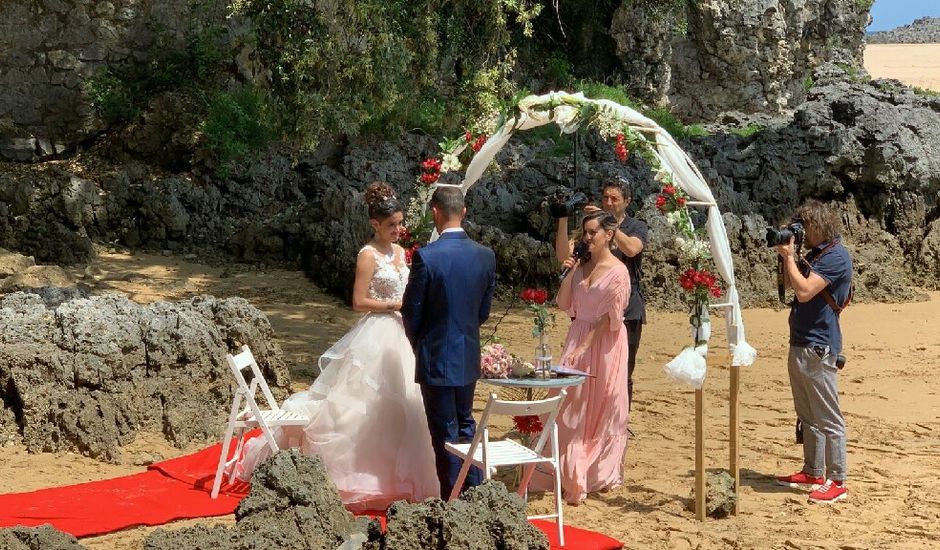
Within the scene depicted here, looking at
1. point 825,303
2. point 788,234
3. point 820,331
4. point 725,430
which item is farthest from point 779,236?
point 725,430

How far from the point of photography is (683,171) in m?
7.52

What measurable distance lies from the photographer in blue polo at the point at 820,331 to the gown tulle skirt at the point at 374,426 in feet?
7.98

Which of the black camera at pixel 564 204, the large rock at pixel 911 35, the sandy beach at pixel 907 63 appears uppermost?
the large rock at pixel 911 35

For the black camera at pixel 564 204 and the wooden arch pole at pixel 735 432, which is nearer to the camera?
the wooden arch pole at pixel 735 432

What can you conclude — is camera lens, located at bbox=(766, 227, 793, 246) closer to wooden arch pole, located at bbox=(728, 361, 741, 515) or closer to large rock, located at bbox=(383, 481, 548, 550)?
→ wooden arch pole, located at bbox=(728, 361, 741, 515)

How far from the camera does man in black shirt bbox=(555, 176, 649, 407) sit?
25.5ft

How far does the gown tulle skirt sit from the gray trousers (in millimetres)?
2410

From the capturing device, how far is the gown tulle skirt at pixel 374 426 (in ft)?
23.9

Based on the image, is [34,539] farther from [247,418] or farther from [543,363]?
[543,363]

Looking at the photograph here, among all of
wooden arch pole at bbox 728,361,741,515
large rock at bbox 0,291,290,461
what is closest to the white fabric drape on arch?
wooden arch pole at bbox 728,361,741,515

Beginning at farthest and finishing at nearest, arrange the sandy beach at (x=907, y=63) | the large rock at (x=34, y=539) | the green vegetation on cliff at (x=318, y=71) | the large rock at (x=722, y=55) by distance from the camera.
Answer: the sandy beach at (x=907, y=63) < the large rock at (x=722, y=55) < the green vegetation on cliff at (x=318, y=71) < the large rock at (x=34, y=539)

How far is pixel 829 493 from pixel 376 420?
9.68 feet

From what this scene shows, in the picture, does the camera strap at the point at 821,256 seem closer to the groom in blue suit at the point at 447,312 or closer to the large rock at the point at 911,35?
the groom in blue suit at the point at 447,312

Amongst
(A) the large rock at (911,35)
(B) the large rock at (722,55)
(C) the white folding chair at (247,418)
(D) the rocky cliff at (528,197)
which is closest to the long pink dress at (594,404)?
(C) the white folding chair at (247,418)
